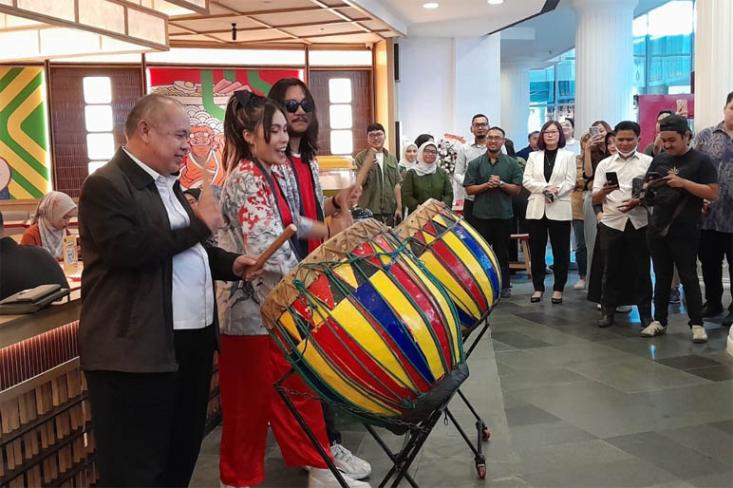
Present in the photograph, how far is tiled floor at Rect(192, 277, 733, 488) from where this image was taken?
3.06 meters

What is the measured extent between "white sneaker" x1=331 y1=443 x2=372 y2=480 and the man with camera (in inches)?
123

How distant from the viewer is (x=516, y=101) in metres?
20.2

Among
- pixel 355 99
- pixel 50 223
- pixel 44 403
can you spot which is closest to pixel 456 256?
pixel 44 403

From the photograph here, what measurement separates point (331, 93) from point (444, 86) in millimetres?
2105

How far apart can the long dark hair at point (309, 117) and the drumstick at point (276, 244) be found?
0.80 meters

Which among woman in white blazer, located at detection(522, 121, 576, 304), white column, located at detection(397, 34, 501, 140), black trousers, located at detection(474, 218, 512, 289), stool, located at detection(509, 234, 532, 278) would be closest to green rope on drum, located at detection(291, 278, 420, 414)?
woman in white blazer, located at detection(522, 121, 576, 304)

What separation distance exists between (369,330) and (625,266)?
443 centimetres

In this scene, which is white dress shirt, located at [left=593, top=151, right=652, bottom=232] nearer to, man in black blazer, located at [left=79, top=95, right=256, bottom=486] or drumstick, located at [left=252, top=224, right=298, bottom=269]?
drumstick, located at [left=252, top=224, right=298, bottom=269]

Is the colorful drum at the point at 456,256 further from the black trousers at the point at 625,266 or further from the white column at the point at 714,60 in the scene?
the white column at the point at 714,60

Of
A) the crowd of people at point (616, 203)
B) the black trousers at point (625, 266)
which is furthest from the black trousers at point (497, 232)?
the black trousers at point (625, 266)

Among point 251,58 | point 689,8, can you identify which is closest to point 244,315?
point 251,58

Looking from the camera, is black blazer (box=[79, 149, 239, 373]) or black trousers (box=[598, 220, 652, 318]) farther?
black trousers (box=[598, 220, 652, 318])

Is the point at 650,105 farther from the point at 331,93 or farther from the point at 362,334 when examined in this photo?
the point at 362,334

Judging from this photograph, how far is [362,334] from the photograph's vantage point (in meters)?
1.85
